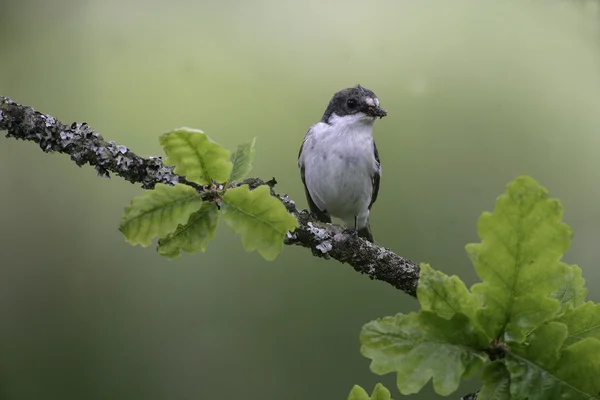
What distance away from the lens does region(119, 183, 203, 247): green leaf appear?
0.35 m

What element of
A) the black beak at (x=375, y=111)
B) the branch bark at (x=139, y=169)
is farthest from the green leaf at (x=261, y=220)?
the black beak at (x=375, y=111)

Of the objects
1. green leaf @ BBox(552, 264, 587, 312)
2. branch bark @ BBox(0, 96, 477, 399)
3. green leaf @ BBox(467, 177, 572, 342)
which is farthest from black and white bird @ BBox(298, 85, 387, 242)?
green leaf @ BBox(467, 177, 572, 342)

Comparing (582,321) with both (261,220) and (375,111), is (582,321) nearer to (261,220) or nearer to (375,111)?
(261,220)

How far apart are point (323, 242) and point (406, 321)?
551mm

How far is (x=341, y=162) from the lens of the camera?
184 cm

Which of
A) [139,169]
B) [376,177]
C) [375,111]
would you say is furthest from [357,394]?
[376,177]

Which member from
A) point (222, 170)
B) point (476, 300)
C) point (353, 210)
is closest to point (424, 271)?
point (476, 300)

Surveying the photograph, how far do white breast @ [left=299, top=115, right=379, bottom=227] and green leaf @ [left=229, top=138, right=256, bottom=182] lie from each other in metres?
1.44

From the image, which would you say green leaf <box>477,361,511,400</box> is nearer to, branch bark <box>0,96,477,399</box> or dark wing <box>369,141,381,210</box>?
branch bark <box>0,96,477,399</box>

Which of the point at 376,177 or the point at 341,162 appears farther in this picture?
the point at 376,177

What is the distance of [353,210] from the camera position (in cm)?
197

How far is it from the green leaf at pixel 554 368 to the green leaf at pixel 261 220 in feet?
0.43

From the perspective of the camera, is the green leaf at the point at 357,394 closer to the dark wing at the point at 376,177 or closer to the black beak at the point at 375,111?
the black beak at the point at 375,111

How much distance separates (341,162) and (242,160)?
1459 mm
